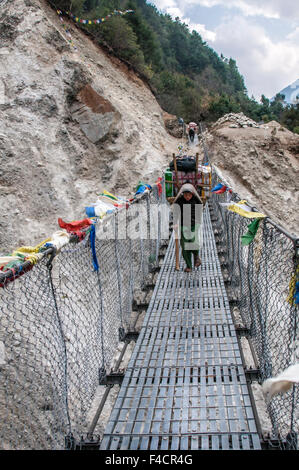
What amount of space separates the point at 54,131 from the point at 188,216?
30.1 ft

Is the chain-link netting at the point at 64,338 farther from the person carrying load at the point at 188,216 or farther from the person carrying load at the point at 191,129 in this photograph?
the person carrying load at the point at 191,129

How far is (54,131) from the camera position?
1193 cm

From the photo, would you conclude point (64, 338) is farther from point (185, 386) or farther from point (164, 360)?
point (185, 386)

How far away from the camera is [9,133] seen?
36.2 ft

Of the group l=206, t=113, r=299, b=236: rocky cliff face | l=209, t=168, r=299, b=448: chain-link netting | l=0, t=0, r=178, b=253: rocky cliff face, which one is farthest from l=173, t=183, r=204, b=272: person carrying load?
l=206, t=113, r=299, b=236: rocky cliff face

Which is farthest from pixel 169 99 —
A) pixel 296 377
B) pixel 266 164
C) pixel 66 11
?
pixel 296 377

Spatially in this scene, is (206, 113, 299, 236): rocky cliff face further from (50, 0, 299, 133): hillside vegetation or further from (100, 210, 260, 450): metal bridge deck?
(100, 210, 260, 450): metal bridge deck

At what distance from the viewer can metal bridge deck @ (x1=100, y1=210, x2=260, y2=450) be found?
6.86 feet

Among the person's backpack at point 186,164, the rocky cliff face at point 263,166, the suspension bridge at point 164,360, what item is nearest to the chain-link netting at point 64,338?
the suspension bridge at point 164,360

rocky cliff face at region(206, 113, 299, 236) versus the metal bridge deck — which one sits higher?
rocky cliff face at region(206, 113, 299, 236)

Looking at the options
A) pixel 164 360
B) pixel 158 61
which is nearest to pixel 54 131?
pixel 164 360

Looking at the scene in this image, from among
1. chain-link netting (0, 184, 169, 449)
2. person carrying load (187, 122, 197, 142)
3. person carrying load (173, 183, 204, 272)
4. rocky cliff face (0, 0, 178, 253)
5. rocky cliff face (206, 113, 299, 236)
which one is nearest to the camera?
chain-link netting (0, 184, 169, 449)

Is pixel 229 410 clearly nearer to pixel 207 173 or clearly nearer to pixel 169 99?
pixel 207 173

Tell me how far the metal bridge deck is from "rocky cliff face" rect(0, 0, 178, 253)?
719cm
